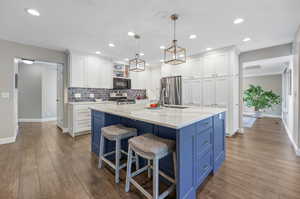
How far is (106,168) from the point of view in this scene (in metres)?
2.13

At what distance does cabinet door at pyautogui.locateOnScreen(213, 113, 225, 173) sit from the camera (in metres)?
1.97

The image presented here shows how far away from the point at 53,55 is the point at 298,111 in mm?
6008

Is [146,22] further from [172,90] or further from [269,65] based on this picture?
[269,65]

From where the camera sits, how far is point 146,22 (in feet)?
7.97

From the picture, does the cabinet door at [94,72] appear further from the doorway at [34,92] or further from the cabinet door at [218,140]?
the cabinet door at [218,140]

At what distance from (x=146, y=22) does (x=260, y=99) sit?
6.93 m

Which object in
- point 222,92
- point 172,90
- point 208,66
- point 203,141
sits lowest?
point 203,141

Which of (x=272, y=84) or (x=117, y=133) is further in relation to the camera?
(x=272, y=84)

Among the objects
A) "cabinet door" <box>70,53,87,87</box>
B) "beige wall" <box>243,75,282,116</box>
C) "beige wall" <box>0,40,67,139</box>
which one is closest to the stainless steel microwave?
"cabinet door" <box>70,53,87,87</box>


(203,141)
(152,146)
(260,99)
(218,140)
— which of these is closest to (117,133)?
(152,146)

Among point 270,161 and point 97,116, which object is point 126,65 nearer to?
point 97,116

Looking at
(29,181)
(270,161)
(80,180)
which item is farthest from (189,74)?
(29,181)

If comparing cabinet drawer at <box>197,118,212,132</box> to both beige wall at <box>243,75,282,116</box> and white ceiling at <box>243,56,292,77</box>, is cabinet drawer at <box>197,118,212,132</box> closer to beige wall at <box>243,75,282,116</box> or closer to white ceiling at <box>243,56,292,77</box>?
white ceiling at <box>243,56,292,77</box>

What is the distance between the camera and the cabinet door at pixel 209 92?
3.90m
